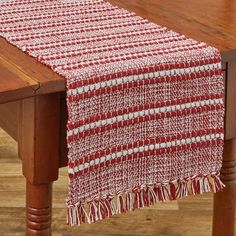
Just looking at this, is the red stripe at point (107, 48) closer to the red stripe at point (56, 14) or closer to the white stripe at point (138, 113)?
the white stripe at point (138, 113)

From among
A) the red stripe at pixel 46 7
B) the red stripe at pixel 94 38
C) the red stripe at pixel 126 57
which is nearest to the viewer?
the red stripe at pixel 126 57

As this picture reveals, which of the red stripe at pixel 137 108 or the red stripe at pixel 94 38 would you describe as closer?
the red stripe at pixel 137 108

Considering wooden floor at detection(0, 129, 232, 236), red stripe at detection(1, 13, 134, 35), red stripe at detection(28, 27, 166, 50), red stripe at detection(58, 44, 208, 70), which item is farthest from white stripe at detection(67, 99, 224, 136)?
wooden floor at detection(0, 129, 232, 236)

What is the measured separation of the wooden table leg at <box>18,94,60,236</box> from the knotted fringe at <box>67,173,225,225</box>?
3.4 inches

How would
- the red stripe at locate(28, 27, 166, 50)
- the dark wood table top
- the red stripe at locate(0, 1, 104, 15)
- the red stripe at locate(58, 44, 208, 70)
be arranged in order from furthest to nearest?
1. the red stripe at locate(0, 1, 104, 15)
2. the red stripe at locate(28, 27, 166, 50)
3. the red stripe at locate(58, 44, 208, 70)
4. the dark wood table top

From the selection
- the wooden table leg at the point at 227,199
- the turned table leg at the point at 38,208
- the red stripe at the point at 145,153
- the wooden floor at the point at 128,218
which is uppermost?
the red stripe at the point at 145,153

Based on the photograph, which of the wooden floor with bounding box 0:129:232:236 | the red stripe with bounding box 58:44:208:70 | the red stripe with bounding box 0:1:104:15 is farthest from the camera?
the wooden floor with bounding box 0:129:232:236

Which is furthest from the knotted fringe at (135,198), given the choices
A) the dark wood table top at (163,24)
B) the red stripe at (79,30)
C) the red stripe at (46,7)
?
the red stripe at (46,7)

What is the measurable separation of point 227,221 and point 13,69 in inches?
34.4

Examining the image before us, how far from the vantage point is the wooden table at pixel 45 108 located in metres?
1.83

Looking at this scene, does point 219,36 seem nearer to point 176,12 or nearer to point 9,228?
point 176,12

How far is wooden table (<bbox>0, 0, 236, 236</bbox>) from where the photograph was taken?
6.02 feet

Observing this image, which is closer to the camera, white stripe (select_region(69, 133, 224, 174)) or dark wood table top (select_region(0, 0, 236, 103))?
dark wood table top (select_region(0, 0, 236, 103))

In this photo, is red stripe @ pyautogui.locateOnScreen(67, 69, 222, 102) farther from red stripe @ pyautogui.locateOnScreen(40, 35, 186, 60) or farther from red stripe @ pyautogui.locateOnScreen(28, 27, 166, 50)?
red stripe @ pyautogui.locateOnScreen(28, 27, 166, 50)
